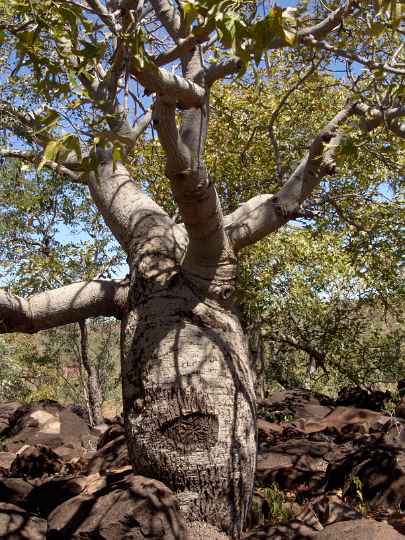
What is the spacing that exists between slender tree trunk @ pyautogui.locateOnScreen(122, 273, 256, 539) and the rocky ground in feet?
0.84

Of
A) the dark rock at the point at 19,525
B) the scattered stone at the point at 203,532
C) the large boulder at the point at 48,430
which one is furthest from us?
the large boulder at the point at 48,430

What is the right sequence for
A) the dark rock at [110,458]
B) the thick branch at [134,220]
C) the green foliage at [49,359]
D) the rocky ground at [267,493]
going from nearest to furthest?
the rocky ground at [267,493]
the thick branch at [134,220]
the dark rock at [110,458]
the green foliage at [49,359]

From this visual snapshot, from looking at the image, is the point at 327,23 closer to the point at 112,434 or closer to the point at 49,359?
the point at 112,434

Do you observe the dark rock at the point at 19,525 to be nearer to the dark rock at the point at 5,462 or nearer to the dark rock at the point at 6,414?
the dark rock at the point at 5,462

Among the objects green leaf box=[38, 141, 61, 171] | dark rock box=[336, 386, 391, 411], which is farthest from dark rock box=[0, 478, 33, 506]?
dark rock box=[336, 386, 391, 411]

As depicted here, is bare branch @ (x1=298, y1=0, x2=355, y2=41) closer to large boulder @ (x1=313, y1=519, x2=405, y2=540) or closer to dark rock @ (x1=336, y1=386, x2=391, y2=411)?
large boulder @ (x1=313, y1=519, x2=405, y2=540)

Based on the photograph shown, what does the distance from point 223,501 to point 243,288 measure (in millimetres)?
5361

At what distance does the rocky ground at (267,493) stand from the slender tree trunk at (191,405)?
0.26m

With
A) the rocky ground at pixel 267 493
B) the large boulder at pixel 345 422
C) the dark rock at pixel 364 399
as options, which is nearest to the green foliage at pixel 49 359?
the dark rock at pixel 364 399

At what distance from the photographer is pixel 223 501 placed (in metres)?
3.66

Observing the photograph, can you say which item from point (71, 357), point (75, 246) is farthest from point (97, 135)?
point (71, 357)

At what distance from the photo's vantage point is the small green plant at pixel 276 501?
4191mm

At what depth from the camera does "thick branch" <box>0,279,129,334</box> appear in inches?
184

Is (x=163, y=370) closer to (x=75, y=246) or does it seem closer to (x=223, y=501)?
(x=223, y=501)
